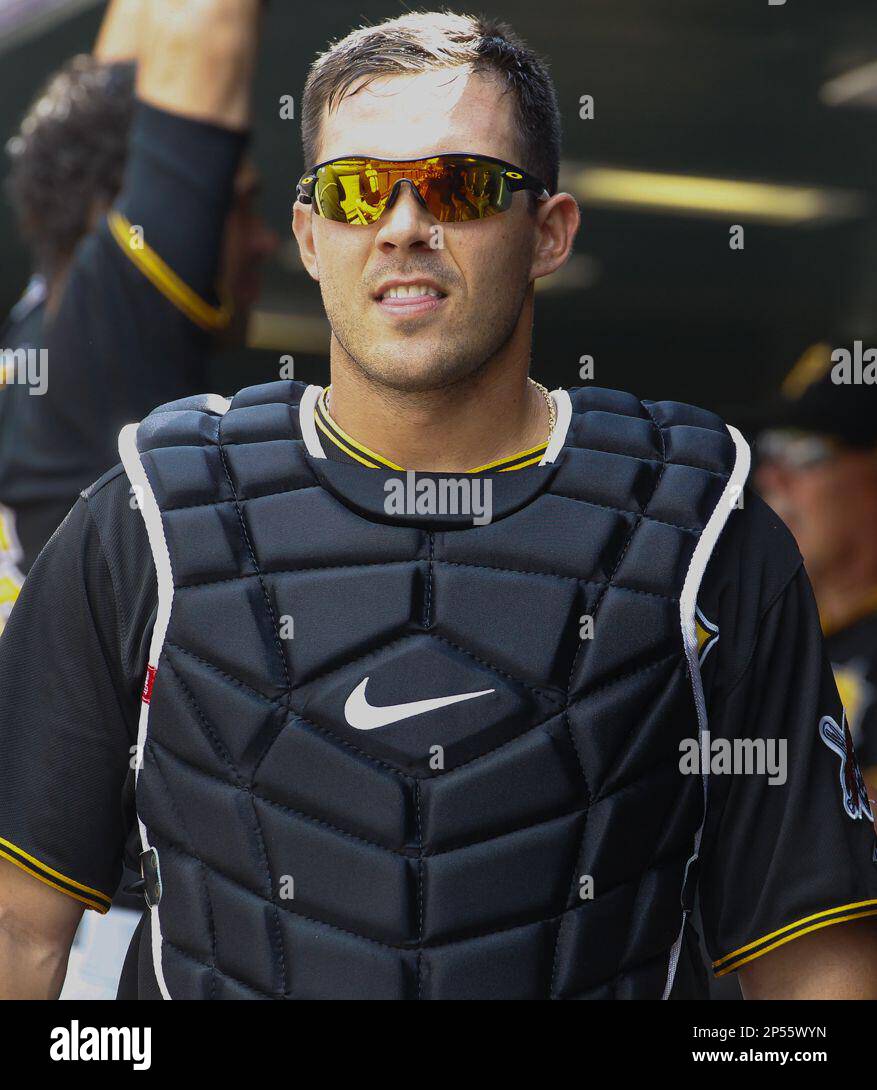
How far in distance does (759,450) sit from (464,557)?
206 centimetres

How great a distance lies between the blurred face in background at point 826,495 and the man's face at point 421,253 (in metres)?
2.05

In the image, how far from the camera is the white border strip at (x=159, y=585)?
150 centimetres

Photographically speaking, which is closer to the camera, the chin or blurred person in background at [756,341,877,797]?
the chin

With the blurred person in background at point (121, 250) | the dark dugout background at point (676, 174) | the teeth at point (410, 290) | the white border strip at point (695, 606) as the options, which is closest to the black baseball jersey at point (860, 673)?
the dark dugout background at point (676, 174)

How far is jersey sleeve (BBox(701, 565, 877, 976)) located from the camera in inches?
59.6

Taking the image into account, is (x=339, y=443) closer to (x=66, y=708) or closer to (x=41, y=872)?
(x=66, y=708)

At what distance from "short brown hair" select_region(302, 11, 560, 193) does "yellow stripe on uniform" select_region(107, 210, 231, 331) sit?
0.96 metres

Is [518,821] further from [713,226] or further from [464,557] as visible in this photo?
[713,226]

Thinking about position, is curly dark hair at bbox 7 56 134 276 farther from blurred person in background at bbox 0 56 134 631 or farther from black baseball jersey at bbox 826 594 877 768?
black baseball jersey at bbox 826 594 877 768

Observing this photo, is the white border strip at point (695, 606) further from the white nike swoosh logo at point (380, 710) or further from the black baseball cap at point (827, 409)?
the black baseball cap at point (827, 409)

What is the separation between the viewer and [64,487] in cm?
262

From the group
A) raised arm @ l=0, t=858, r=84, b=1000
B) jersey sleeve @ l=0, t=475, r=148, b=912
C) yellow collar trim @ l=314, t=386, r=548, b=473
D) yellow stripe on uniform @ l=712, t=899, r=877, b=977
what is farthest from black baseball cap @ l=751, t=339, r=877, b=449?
raised arm @ l=0, t=858, r=84, b=1000

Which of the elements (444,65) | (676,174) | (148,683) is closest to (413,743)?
(148,683)

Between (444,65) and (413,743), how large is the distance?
2.51 ft
